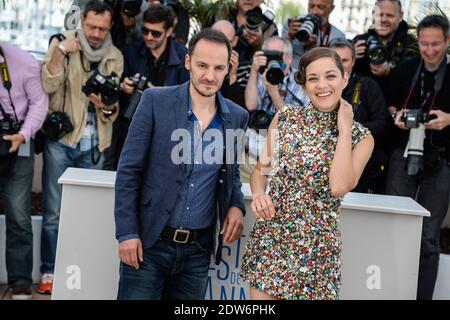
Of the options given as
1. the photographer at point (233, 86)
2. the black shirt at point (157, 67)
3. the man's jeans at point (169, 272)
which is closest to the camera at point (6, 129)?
the black shirt at point (157, 67)

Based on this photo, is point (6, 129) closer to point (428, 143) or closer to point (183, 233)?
point (183, 233)

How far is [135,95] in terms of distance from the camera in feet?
17.9

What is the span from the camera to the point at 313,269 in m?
3.32

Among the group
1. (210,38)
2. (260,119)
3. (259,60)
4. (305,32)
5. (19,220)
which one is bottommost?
(19,220)

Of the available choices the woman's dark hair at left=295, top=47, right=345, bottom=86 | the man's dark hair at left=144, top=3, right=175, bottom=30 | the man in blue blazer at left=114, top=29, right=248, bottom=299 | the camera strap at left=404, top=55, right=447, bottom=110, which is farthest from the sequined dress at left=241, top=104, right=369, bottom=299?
A: the man's dark hair at left=144, top=3, right=175, bottom=30

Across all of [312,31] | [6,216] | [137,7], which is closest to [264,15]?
[312,31]

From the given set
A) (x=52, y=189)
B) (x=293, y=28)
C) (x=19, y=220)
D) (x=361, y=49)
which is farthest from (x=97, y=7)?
(x=361, y=49)

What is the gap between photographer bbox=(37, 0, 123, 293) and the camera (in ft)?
17.9

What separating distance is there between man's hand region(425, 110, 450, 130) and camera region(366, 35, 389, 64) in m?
0.64

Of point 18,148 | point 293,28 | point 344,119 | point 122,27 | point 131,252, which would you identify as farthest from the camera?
point 122,27

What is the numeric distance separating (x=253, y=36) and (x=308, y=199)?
280 cm

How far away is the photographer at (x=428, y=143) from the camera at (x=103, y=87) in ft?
6.41

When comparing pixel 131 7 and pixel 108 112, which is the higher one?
pixel 131 7

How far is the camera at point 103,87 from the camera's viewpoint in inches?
212
